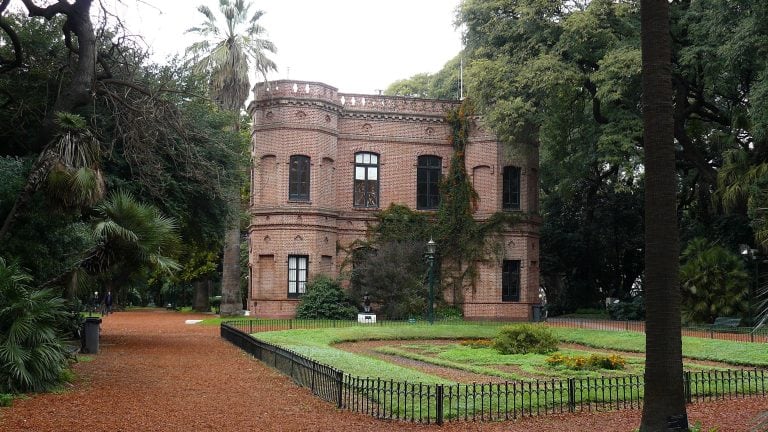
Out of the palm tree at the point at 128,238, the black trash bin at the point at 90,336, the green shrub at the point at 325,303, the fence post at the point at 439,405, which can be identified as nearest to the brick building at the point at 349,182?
the green shrub at the point at 325,303

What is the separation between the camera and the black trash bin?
61.9ft

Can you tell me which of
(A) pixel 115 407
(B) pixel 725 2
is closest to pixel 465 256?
(B) pixel 725 2

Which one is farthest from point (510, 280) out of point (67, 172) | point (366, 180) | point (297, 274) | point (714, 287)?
point (67, 172)

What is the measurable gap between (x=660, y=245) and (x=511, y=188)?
28498mm

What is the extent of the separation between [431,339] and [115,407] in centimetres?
1454

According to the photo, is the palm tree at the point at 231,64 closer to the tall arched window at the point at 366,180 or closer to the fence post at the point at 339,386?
the tall arched window at the point at 366,180

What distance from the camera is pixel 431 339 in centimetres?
2461

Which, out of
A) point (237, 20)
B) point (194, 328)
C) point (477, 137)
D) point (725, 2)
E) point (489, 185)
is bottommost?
point (194, 328)

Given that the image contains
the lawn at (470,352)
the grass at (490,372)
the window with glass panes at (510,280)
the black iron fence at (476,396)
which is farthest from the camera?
the window with glass panes at (510,280)

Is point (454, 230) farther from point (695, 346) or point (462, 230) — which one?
point (695, 346)

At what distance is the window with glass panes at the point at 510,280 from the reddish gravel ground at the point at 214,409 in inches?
838

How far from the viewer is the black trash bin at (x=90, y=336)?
18875 millimetres

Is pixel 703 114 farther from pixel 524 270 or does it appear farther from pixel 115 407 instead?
pixel 115 407

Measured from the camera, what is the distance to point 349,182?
36.4 meters
